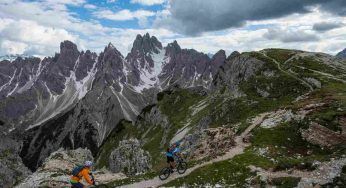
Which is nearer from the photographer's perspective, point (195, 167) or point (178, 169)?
point (178, 169)

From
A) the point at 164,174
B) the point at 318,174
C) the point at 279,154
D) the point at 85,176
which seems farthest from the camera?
the point at 279,154

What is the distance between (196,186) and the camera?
3797cm

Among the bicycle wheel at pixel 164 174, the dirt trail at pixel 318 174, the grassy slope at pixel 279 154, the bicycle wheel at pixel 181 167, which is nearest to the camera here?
the dirt trail at pixel 318 174

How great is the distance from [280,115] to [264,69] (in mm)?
70863

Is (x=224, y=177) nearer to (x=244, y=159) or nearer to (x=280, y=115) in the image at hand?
(x=244, y=159)

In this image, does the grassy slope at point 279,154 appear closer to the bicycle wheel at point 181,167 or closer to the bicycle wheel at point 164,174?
the bicycle wheel at point 181,167

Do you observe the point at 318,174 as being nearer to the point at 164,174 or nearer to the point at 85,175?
the point at 164,174

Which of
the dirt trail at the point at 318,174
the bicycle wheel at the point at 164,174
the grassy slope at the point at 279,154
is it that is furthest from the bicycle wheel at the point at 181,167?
the dirt trail at the point at 318,174

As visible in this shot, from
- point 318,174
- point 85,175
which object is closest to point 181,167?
point 85,175

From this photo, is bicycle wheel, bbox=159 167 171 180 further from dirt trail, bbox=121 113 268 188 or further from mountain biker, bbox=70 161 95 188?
mountain biker, bbox=70 161 95 188

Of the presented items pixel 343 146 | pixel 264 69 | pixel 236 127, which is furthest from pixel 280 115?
pixel 264 69

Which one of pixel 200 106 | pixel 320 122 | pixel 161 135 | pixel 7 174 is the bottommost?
pixel 7 174

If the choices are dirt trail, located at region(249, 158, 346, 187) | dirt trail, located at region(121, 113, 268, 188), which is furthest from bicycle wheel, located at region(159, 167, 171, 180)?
dirt trail, located at region(249, 158, 346, 187)

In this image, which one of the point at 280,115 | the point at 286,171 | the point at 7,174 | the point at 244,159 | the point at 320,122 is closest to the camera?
the point at 286,171
